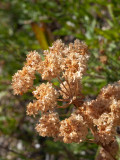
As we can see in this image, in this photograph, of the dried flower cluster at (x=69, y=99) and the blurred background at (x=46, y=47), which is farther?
the blurred background at (x=46, y=47)

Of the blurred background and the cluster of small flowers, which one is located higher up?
the blurred background

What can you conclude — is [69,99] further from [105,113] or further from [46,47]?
[46,47]

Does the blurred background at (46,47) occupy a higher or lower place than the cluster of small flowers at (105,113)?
higher

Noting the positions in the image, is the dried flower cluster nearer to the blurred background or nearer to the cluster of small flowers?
the cluster of small flowers

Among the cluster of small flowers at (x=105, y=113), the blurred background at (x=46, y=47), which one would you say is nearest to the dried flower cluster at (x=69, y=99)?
the cluster of small flowers at (x=105, y=113)

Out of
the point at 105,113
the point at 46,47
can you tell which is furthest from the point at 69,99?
the point at 46,47

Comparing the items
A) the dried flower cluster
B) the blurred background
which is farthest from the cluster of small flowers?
the blurred background

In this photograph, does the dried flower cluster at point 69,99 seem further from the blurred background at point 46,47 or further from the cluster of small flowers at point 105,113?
the blurred background at point 46,47

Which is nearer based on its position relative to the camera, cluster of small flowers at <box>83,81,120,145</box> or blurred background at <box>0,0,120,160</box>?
cluster of small flowers at <box>83,81,120,145</box>

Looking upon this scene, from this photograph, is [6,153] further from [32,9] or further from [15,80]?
[15,80]
